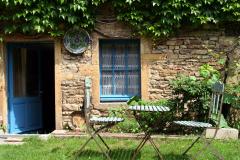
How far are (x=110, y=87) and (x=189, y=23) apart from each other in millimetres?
2353

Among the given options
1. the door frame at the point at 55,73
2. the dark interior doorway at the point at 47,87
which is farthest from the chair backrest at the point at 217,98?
the dark interior doorway at the point at 47,87

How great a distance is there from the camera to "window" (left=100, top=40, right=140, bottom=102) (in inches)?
384

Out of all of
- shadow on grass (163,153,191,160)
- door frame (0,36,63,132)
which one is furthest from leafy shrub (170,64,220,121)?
door frame (0,36,63,132)

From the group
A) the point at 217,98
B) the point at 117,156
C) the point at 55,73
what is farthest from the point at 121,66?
the point at 217,98

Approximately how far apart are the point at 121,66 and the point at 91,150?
312 centimetres

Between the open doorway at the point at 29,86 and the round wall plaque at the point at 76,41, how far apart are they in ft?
4.13

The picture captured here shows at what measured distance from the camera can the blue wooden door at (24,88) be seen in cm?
997

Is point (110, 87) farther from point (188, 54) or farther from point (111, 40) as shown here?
point (188, 54)

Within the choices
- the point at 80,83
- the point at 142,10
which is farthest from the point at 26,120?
the point at 142,10

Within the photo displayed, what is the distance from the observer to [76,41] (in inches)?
376

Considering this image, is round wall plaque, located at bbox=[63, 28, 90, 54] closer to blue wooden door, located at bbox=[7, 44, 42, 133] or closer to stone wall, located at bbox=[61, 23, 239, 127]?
stone wall, located at bbox=[61, 23, 239, 127]

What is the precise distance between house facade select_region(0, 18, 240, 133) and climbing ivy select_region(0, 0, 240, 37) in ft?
1.06

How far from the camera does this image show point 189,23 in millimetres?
9383

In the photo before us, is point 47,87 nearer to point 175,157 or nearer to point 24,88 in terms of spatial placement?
point 24,88
